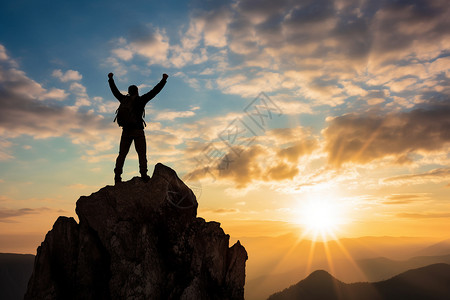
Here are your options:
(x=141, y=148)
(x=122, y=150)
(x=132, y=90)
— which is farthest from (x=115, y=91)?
(x=141, y=148)

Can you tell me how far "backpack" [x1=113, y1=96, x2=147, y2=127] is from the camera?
1789 centimetres

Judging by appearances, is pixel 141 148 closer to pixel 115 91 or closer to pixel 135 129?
pixel 135 129

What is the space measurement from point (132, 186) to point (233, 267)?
7135 millimetres

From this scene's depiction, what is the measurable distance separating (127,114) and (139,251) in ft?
25.6

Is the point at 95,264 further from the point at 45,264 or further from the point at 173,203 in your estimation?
the point at 173,203

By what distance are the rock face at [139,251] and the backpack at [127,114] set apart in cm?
328

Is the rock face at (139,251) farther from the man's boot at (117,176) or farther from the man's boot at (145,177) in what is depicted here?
the man's boot at (117,176)

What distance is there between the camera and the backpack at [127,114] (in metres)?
17.9

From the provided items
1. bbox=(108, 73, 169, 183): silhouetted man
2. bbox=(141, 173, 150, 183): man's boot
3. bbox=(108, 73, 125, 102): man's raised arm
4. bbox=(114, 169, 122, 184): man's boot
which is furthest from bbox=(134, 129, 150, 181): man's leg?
bbox=(108, 73, 125, 102): man's raised arm

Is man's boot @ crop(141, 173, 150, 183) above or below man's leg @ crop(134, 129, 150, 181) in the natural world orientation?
below

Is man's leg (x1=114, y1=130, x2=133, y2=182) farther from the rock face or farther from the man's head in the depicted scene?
the man's head

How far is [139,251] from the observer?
578 inches

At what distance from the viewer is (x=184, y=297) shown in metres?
13.5

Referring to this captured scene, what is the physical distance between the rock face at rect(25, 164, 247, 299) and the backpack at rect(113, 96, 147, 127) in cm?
328
